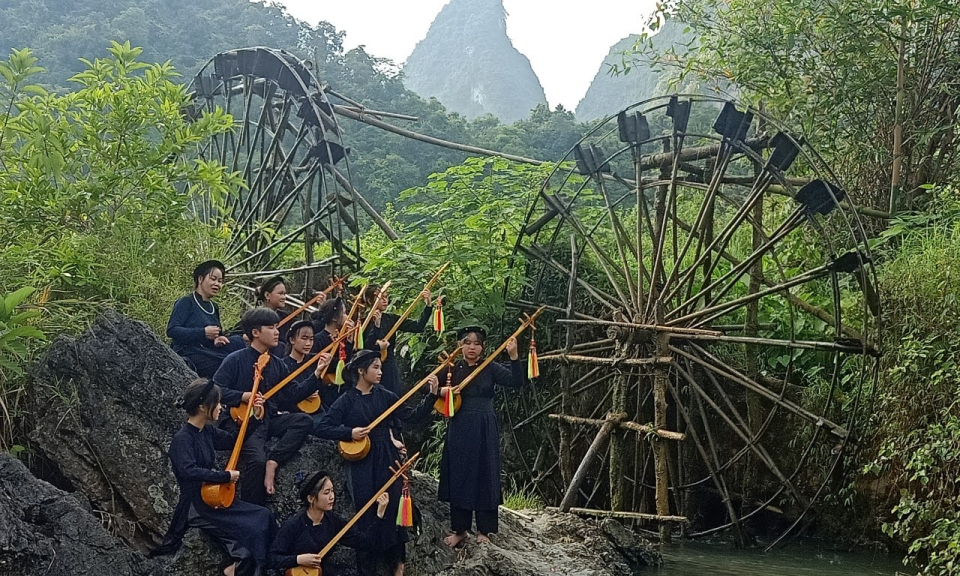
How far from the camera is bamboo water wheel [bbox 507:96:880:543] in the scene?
852 centimetres

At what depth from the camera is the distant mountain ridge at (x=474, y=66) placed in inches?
1750

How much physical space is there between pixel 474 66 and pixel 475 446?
40.4 metres

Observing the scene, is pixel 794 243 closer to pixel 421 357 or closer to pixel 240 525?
pixel 421 357

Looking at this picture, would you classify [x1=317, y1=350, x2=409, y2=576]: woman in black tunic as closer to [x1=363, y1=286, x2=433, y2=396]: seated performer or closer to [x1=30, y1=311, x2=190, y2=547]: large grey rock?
[x1=363, y1=286, x2=433, y2=396]: seated performer

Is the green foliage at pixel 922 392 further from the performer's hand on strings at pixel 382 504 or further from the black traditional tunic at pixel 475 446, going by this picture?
the performer's hand on strings at pixel 382 504

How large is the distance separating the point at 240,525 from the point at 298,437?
2.66 ft

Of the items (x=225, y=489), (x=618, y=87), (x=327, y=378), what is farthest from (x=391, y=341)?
(x=618, y=87)

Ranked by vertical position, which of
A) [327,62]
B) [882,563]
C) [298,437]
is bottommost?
[882,563]

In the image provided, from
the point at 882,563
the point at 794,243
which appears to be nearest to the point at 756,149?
the point at 794,243

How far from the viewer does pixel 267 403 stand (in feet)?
18.7

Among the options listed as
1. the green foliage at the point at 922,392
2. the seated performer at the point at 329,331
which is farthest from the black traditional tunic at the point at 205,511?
the green foliage at the point at 922,392

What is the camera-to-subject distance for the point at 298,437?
5852mm

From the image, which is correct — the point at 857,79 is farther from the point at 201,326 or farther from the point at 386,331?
the point at 201,326

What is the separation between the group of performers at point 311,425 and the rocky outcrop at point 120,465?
18 cm
